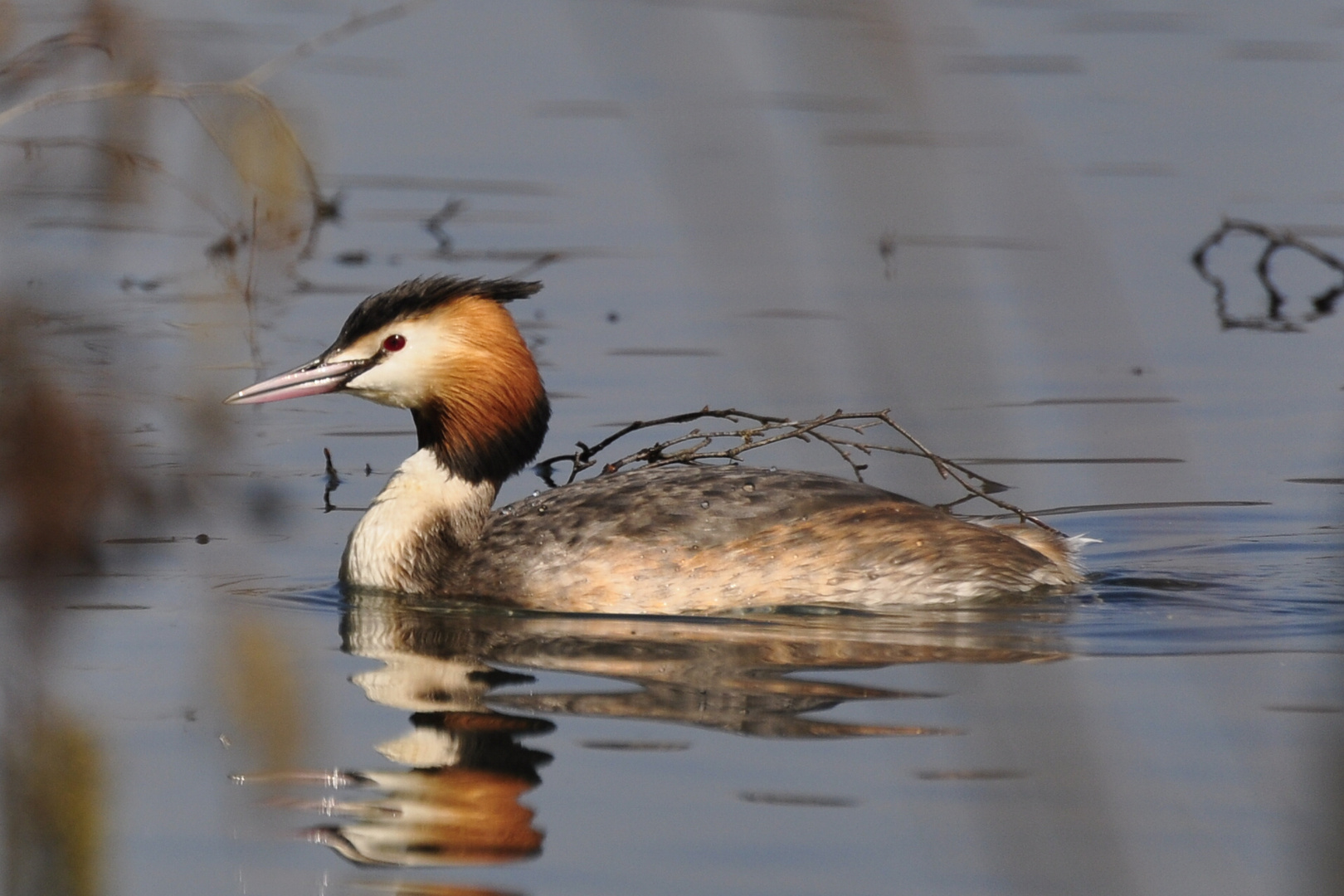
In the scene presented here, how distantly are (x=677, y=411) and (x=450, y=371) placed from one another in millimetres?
2718

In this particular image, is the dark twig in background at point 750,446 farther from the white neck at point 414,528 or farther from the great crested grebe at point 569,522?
the white neck at point 414,528

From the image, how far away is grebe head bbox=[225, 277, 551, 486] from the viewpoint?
799 centimetres

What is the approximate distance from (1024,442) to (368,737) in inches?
196

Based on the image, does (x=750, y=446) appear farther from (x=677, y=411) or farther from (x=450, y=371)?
(x=677, y=411)

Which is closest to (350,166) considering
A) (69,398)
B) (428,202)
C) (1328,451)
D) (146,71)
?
(428,202)

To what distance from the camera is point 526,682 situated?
6562 millimetres

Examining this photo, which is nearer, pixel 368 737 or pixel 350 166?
pixel 368 737

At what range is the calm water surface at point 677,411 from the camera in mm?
2928

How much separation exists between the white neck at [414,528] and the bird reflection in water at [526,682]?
0.12m

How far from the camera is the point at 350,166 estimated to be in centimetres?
1588

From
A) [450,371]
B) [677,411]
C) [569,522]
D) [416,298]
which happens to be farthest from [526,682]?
[677,411]

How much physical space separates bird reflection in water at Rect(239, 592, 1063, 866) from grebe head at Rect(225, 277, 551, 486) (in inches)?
27.2

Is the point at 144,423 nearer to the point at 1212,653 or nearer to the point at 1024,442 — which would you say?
the point at 1024,442

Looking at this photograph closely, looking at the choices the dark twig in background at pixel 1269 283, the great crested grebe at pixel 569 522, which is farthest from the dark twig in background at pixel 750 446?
the dark twig in background at pixel 1269 283
